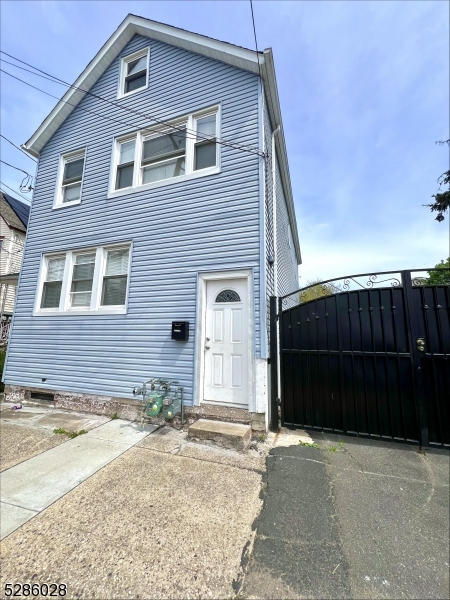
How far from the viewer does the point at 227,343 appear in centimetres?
440

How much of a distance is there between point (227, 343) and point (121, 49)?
8.10 meters

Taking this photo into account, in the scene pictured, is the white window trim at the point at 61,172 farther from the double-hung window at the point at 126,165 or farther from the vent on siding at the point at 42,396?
the vent on siding at the point at 42,396

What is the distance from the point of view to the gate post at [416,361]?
3.38 meters

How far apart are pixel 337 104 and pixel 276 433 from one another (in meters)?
7.63

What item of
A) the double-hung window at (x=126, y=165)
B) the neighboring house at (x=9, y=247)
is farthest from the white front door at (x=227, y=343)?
the neighboring house at (x=9, y=247)

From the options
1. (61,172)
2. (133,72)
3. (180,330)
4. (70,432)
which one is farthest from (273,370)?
(133,72)

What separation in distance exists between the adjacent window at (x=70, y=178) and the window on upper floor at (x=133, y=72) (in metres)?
1.92

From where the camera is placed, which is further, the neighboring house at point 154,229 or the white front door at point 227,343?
the neighboring house at point 154,229

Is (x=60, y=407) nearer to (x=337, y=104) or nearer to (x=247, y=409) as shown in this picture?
(x=247, y=409)

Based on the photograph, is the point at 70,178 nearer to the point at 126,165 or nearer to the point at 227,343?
the point at 126,165

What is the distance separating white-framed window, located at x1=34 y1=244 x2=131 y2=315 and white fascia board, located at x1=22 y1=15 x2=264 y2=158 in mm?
3604

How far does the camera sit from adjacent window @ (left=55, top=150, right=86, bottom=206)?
663 centimetres

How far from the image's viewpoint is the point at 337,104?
6414 millimetres

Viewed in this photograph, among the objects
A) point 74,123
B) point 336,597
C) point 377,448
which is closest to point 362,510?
point 336,597
